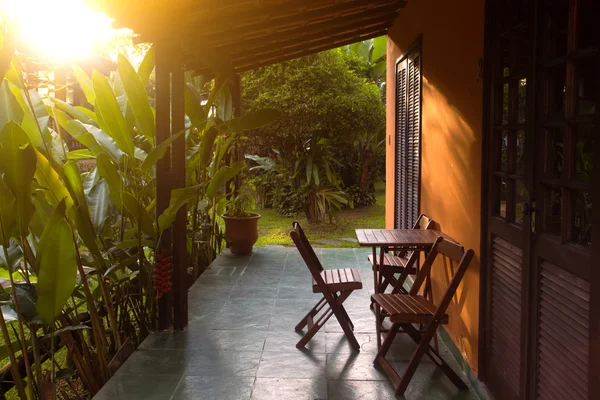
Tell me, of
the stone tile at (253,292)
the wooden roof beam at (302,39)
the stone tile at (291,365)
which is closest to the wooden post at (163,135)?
the stone tile at (291,365)

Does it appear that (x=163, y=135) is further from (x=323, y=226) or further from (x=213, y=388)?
(x=323, y=226)

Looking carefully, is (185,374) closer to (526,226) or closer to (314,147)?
(526,226)

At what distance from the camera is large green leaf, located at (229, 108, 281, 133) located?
13.7 ft

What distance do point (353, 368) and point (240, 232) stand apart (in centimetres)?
393

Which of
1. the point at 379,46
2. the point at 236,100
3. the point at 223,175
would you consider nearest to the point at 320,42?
the point at 236,100

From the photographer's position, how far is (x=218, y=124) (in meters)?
4.44

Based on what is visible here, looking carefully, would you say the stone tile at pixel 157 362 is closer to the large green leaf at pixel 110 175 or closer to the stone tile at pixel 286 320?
the stone tile at pixel 286 320

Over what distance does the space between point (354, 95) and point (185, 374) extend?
8.09 meters

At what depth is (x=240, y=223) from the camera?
7.30 m

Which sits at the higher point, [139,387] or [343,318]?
[343,318]

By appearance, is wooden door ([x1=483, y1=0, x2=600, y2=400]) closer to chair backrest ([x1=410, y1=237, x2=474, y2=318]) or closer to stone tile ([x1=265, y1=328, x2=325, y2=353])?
chair backrest ([x1=410, y1=237, x2=474, y2=318])

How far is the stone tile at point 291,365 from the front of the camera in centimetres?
352

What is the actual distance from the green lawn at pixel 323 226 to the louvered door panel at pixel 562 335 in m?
6.68

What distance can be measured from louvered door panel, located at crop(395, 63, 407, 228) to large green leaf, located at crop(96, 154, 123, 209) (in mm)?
3395
